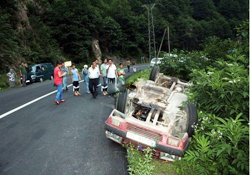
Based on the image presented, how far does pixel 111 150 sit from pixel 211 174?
220 centimetres

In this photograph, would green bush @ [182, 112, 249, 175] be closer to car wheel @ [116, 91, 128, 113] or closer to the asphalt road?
the asphalt road

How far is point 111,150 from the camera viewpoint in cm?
473

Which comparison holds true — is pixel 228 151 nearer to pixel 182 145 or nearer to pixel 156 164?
pixel 182 145

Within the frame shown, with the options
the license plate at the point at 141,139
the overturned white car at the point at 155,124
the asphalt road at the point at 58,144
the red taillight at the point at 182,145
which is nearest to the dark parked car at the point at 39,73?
the asphalt road at the point at 58,144

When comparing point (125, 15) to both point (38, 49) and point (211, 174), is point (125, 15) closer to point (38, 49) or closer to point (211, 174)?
point (38, 49)

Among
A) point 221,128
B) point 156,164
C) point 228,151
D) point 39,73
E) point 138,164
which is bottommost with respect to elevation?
point 39,73

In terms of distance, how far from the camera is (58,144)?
498cm

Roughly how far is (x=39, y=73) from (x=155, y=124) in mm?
16430

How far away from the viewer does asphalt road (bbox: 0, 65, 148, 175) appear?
4012 millimetres

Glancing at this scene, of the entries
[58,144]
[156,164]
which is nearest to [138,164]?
[156,164]

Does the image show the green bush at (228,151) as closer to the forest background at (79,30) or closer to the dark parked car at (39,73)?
the forest background at (79,30)

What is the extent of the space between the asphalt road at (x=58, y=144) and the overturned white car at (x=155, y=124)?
0.58 m

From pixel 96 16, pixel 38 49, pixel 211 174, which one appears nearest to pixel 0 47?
pixel 38 49

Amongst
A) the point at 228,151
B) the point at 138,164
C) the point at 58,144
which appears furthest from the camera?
the point at 58,144
